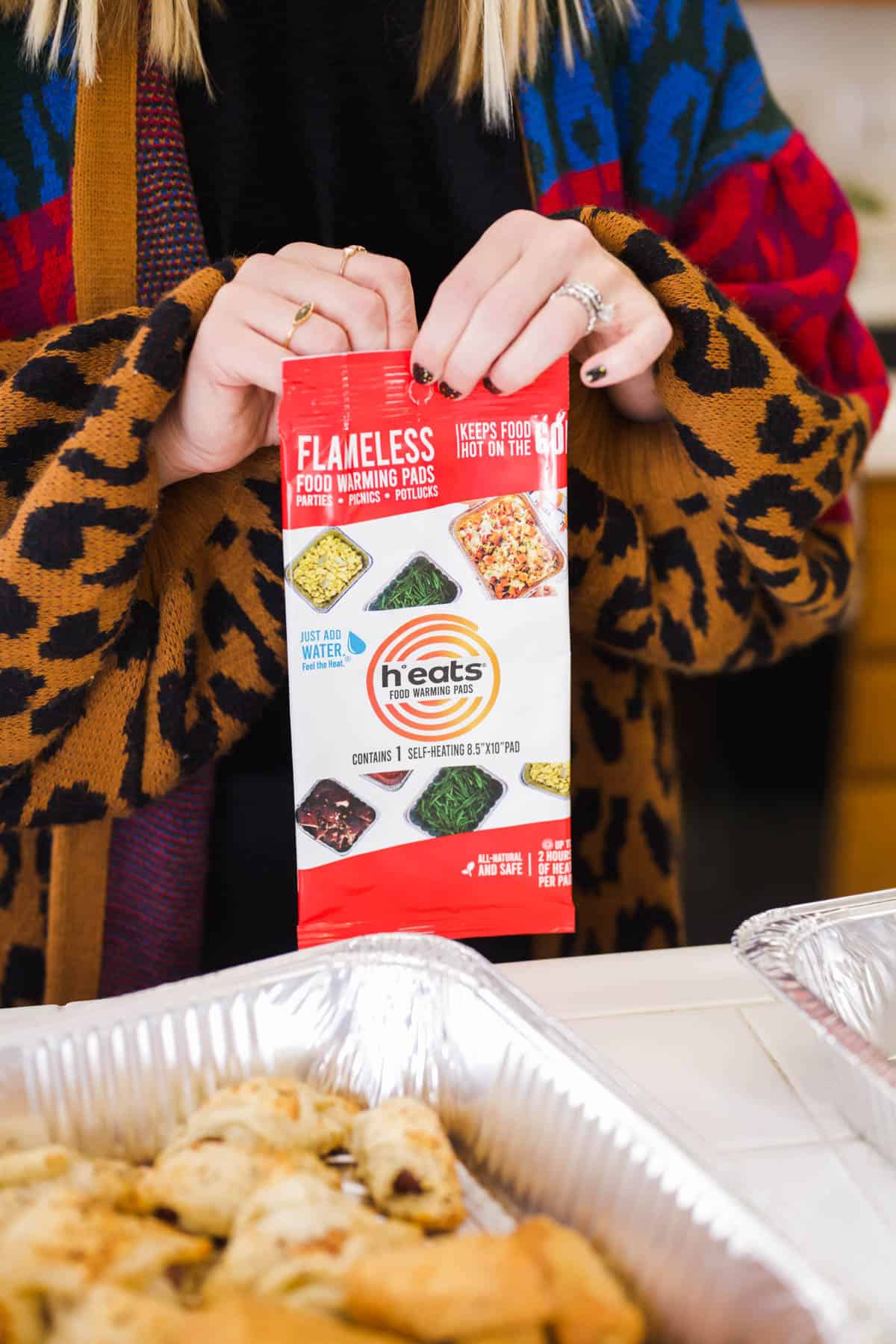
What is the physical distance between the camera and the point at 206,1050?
50 cm

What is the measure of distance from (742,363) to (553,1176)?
0.42 metres

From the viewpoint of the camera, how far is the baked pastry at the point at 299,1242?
36cm

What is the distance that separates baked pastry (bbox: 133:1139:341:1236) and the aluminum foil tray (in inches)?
2.6

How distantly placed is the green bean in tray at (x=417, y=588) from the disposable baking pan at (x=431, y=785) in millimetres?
82

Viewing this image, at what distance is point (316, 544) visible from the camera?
1.76ft

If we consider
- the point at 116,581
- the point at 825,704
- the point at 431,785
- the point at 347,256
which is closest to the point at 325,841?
the point at 431,785

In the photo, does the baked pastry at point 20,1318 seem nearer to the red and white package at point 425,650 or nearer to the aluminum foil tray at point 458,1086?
the aluminum foil tray at point 458,1086

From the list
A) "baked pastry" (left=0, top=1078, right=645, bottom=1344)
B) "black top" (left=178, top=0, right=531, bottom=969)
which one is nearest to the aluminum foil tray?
"baked pastry" (left=0, top=1078, right=645, bottom=1344)

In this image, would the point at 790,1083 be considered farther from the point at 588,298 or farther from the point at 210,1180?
the point at 588,298

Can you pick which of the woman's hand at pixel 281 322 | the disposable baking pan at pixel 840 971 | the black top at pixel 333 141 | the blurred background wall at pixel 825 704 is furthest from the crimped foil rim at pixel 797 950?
the blurred background wall at pixel 825 704

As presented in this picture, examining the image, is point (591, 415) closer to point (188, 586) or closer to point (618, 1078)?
point (188, 586)

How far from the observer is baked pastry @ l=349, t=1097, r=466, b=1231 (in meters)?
0.42

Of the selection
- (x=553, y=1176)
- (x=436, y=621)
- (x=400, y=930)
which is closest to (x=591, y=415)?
(x=436, y=621)

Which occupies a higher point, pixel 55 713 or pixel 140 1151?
pixel 55 713
